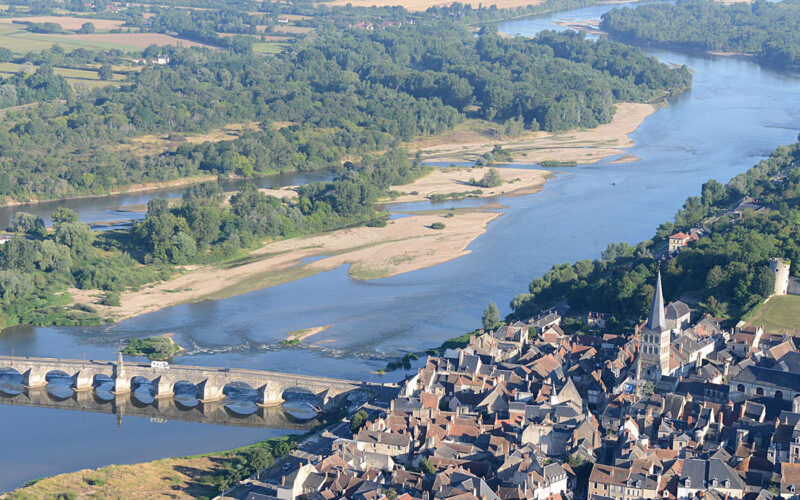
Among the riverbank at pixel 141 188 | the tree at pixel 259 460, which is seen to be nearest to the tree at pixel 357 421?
the tree at pixel 259 460

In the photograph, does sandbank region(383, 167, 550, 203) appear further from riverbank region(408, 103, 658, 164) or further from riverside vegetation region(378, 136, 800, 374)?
riverside vegetation region(378, 136, 800, 374)

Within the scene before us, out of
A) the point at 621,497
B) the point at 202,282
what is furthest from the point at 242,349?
the point at 621,497

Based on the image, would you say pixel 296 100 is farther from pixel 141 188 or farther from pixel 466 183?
pixel 466 183

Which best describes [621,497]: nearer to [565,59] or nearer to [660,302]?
[660,302]

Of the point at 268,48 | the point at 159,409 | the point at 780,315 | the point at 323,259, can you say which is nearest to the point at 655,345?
the point at 780,315

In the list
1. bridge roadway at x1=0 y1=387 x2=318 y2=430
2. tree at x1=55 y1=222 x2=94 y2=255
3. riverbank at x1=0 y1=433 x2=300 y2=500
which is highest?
tree at x1=55 y1=222 x2=94 y2=255

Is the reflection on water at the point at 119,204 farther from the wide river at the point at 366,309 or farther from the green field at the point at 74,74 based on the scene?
the green field at the point at 74,74

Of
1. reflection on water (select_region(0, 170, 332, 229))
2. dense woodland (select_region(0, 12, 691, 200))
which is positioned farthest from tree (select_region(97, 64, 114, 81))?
reflection on water (select_region(0, 170, 332, 229))
